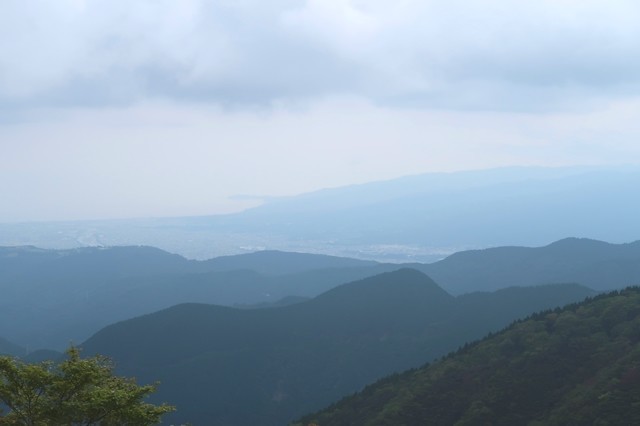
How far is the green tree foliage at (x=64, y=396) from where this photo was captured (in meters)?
21.9

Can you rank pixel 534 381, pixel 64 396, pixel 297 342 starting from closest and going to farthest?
1. pixel 64 396
2. pixel 534 381
3. pixel 297 342

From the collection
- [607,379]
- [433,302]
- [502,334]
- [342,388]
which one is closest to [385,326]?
[433,302]

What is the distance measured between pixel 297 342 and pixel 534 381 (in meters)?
73.9

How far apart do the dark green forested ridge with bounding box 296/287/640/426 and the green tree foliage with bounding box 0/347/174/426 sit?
39.8 metres

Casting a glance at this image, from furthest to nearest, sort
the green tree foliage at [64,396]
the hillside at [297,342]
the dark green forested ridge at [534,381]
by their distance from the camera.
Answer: the hillside at [297,342] < the dark green forested ridge at [534,381] < the green tree foliage at [64,396]

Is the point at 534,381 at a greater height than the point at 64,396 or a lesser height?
lesser

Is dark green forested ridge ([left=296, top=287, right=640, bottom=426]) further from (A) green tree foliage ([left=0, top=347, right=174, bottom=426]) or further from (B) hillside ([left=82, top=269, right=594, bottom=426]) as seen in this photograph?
(A) green tree foliage ([left=0, top=347, right=174, bottom=426])

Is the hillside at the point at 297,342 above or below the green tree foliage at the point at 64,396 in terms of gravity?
below

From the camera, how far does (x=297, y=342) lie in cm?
A: 13475

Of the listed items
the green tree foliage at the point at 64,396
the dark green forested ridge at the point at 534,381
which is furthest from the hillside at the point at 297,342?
the green tree foliage at the point at 64,396

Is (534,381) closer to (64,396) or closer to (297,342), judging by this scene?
(64,396)

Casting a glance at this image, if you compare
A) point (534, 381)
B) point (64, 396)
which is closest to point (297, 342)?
point (534, 381)

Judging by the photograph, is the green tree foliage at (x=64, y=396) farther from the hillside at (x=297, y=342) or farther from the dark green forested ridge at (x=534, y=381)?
the hillside at (x=297, y=342)

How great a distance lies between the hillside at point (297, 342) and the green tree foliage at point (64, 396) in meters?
87.2
